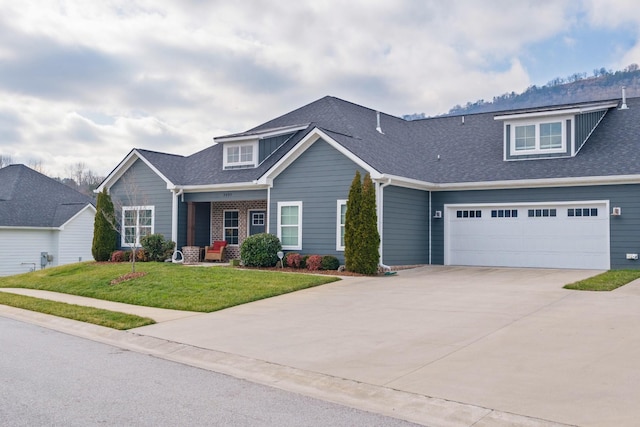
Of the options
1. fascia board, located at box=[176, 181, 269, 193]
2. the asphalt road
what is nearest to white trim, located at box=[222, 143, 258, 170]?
fascia board, located at box=[176, 181, 269, 193]

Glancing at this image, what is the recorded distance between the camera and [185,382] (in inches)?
299

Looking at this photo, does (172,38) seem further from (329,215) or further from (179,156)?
(179,156)

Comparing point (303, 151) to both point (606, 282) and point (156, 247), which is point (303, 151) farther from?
point (606, 282)

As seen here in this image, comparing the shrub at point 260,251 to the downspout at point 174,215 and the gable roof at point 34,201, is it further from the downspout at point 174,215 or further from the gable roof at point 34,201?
the gable roof at point 34,201

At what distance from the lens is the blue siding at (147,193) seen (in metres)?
25.2

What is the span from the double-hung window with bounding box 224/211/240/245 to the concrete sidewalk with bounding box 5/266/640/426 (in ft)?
36.1

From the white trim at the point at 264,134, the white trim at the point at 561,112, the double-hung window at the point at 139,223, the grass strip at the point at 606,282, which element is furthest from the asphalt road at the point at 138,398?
the double-hung window at the point at 139,223

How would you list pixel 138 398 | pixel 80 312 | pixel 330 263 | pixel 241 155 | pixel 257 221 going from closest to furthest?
1. pixel 138 398
2. pixel 80 312
3. pixel 330 263
4. pixel 241 155
5. pixel 257 221

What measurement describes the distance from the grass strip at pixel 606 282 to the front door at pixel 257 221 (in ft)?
42.8

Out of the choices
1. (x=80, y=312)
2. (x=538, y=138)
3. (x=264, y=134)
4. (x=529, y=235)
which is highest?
(x=264, y=134)

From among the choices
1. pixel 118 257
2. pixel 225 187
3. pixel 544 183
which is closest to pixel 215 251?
pixel 225 187

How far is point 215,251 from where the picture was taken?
24812 mm

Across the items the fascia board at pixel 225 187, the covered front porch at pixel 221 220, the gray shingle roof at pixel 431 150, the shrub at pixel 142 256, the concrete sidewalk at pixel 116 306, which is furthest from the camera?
the covered front porch at pixel 221 220

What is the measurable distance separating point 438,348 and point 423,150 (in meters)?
16.8
